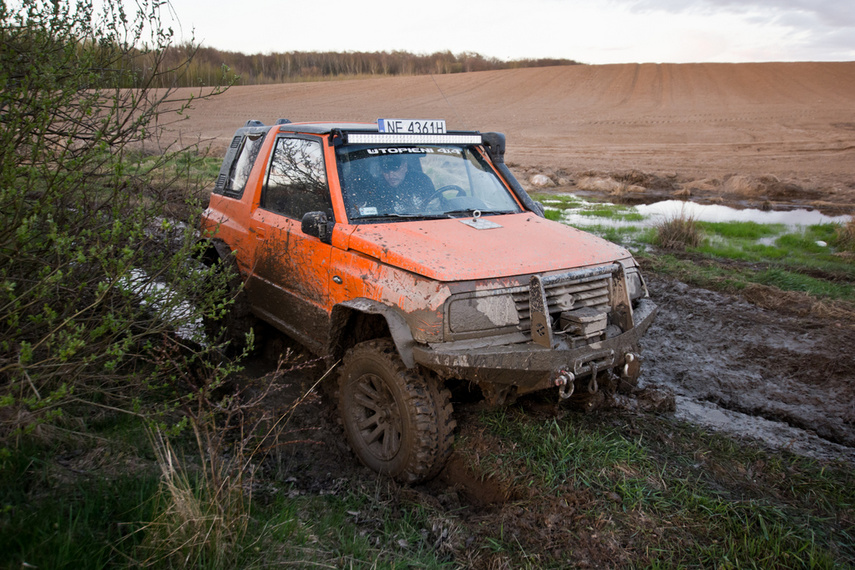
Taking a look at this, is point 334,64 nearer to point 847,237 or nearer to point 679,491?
point 847,237

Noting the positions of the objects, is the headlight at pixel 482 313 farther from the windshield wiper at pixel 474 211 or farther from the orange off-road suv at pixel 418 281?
the windshield wiper at pixel 474 211

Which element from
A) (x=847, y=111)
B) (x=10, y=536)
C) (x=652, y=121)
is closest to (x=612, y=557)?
(x=10, y=536)

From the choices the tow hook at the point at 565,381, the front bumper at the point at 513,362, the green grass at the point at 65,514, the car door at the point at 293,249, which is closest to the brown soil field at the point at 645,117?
the car door at the point at 293,249

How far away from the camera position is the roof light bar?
4.00 metres

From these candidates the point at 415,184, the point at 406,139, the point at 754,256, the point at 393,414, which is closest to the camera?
the point at 393,414

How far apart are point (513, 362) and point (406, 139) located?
202 cm

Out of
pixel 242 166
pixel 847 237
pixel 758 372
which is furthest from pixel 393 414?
pixel 847 237

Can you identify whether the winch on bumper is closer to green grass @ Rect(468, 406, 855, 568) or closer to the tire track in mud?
green grass @ Rect(468, 406, 855, 568)

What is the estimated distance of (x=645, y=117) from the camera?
94.5ft

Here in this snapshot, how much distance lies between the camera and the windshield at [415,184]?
3.84 metres

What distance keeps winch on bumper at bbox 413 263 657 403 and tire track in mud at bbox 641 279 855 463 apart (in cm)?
120

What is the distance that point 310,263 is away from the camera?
3930mm

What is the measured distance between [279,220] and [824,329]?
5.38 meters

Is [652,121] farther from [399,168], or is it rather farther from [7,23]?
[7,23]
